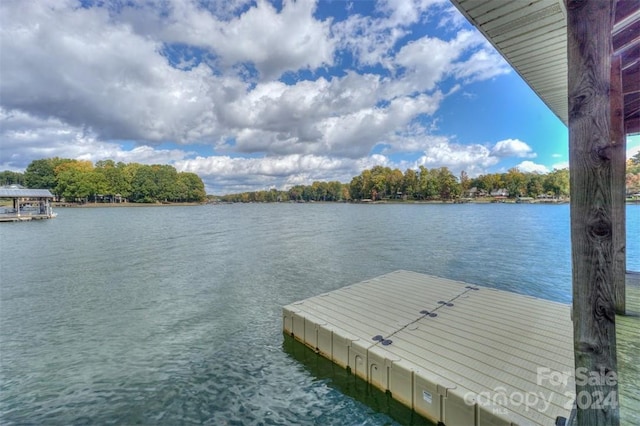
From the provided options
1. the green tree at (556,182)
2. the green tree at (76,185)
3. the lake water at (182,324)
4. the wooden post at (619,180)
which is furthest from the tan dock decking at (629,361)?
the green tree at (556,182)

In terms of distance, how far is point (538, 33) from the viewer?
3016mm

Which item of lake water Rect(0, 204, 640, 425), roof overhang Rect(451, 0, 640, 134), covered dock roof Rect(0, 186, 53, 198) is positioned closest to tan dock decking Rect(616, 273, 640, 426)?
lake water Rect(0, 204, 640, 425)

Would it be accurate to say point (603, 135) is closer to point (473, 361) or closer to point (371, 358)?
point (473, 361)

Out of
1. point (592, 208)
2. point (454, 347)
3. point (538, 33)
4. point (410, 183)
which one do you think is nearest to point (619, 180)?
point (538, 33)

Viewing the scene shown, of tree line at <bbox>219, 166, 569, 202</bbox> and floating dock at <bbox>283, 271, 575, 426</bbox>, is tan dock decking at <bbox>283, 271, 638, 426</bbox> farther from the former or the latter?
tree line at <bbox>219, 166, 569, 202</bbox>

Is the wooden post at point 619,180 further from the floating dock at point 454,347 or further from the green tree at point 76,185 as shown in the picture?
the green tree at point 76,185

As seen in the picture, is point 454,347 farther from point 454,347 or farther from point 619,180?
point 619,180

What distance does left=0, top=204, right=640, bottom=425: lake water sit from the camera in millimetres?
3471

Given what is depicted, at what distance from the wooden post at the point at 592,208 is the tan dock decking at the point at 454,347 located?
53.0 inches

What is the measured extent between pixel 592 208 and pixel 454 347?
2.72m

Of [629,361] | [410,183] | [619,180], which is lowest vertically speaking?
[629,361]

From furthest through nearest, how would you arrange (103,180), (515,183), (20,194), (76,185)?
(515,183) → (103,180) → (76,185) → (20,194)

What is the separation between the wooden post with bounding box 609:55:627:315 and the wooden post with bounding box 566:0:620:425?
137 inches

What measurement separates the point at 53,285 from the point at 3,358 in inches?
184
